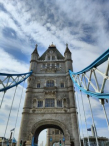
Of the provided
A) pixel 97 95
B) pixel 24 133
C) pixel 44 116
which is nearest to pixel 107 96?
pixel 97 95

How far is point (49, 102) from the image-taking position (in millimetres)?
20922

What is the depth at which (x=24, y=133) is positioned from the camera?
57.8ft

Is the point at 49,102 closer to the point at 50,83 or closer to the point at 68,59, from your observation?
the point at 50,83

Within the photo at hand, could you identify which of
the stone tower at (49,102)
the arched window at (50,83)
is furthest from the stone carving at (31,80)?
the arched window at (50,83)

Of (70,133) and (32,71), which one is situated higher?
(32,71)

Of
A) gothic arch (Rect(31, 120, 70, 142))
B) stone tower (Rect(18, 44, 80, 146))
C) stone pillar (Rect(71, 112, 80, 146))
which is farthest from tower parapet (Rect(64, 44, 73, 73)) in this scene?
gothic arch (Rect(31, 120, 70, 142))

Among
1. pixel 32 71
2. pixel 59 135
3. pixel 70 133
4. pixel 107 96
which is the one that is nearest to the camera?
pixel 107 96

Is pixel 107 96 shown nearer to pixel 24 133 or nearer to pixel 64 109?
pixel 64 109

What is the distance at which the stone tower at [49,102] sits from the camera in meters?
17.9

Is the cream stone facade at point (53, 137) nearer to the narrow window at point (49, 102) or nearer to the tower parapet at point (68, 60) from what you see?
the narrow window at point (49, 102)

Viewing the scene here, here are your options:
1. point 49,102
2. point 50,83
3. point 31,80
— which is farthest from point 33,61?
point 49,102

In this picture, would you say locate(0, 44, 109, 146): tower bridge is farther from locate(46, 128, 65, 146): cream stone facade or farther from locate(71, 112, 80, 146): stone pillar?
locate(46, 128, 65, 146): cream stone facade

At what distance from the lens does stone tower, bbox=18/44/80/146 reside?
1786 centimetres

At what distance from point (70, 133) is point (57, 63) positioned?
15.3m
